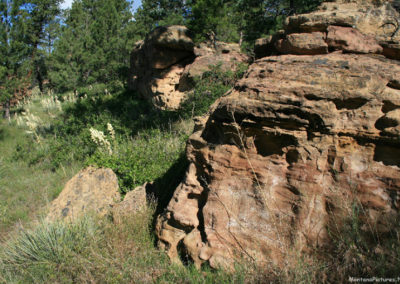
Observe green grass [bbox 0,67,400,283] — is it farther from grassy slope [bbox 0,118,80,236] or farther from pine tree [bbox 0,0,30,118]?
pine tree [bbox 0,0,30,118]

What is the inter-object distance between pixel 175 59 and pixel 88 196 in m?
7.67

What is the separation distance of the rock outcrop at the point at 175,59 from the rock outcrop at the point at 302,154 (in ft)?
21.3

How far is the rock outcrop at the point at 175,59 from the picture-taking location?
9539mm

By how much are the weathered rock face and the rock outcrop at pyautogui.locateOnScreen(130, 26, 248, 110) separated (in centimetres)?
536

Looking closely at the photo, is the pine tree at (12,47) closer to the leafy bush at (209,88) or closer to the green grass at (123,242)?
the green grass at (123,242)

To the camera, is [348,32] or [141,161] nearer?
[348,32]

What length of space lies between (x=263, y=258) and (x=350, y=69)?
2073 millimetres

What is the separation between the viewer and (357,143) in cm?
245

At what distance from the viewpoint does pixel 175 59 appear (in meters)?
10.7

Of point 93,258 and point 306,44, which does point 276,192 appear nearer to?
point 306,44

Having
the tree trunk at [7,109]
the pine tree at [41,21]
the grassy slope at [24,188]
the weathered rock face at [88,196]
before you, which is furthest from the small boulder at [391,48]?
the pine tree at [41,21]

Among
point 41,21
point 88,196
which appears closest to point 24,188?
point 88,196

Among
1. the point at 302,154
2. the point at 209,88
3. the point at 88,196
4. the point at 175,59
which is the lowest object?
the point at 88,196

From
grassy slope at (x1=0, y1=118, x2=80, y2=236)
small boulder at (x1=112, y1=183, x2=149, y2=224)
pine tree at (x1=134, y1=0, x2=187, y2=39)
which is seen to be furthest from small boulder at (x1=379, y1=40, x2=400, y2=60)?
pine tree at (x1=134, y1=0, x2=187, y2=39)
